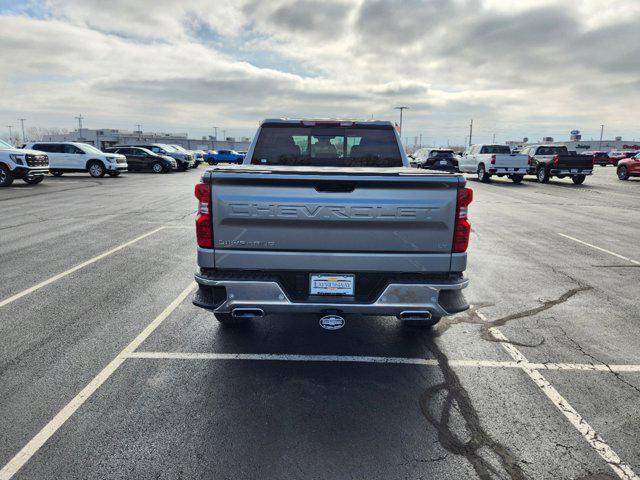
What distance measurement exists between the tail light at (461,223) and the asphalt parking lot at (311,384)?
109 centimetres

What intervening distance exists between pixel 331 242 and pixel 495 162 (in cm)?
2333

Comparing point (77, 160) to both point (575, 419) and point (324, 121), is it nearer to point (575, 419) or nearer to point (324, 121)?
point (324, 121)

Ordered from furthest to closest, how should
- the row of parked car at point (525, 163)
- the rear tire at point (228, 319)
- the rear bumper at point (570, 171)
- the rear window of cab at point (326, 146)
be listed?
the row of parked car at point (525, 163) < the rear bumper at point (570, 171) < the rear window of cab at point (326, 146) < the rear tire at point (228, 319)

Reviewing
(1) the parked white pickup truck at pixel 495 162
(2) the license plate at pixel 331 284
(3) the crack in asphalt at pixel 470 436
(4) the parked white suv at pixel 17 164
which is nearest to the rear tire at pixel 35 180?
(4) the parked white suv at pixel 17 164

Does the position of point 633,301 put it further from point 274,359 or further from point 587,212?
point 587,212

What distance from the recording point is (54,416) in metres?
2.98

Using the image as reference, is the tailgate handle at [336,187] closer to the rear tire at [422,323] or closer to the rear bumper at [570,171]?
the rear tire at [422,323]

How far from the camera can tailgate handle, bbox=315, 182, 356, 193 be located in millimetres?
3275

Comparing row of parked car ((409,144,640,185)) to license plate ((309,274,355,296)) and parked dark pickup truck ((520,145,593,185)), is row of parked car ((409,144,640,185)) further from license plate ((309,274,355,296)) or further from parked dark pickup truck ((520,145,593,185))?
license plate ((309,274,355,296))

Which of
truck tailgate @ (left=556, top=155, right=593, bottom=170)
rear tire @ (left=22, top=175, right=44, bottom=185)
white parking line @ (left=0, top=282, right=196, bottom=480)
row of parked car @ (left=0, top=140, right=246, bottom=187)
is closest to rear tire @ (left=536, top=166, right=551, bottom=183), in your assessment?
truck tailgate @ (left=556, top=155, right=593, bottom=170)

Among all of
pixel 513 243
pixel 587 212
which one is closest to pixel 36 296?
pixel 513 243

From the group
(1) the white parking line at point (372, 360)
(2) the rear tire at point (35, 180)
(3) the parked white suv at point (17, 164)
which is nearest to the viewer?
(1) the white parking line at point (372, 360)

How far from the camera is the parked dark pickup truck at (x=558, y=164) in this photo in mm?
23850

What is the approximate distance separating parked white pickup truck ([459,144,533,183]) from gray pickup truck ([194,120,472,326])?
22.9 m
